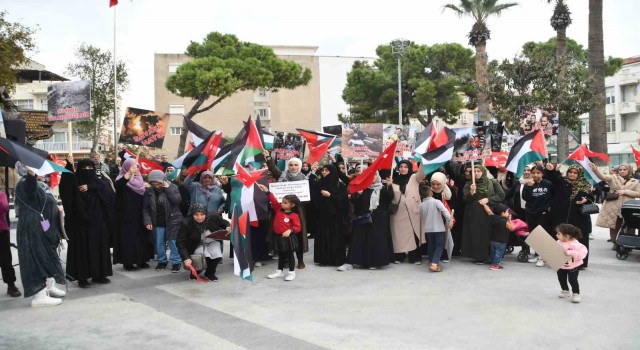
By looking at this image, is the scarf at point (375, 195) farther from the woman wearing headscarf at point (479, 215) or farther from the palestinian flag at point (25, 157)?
the palestinian flag at point (25, 157)

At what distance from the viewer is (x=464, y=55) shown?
45219 mm

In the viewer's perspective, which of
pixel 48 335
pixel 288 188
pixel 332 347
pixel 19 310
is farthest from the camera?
pixel 288 188

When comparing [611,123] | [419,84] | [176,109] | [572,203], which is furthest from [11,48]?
[611,123]

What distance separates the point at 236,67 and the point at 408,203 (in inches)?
1005

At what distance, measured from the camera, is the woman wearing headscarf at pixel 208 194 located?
31.2ft

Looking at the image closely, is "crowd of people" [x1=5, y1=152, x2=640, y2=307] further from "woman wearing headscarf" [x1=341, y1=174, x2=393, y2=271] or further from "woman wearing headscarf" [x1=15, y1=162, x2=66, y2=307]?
"woman wearing headscarf" [x1=15, y1=162, x2=66, y2=307]

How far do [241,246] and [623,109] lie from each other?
→ 5654cm

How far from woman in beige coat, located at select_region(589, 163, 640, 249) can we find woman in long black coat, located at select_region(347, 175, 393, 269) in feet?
14.5

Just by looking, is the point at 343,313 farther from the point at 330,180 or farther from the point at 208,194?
the point at 208,194

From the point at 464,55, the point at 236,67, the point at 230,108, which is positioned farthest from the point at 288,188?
the point at 230,108

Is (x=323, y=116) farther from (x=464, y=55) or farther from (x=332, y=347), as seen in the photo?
(x=332, y=347)

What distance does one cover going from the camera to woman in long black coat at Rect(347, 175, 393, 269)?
9.30m

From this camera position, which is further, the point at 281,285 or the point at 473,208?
the point at 473,208

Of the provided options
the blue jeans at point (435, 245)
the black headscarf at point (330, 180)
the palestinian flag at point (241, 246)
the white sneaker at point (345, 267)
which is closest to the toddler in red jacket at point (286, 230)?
the black headscarf at point (330, 180)
